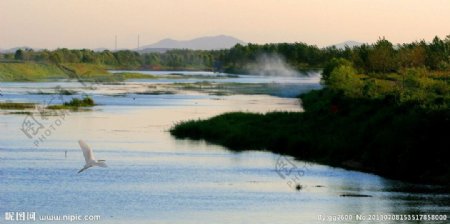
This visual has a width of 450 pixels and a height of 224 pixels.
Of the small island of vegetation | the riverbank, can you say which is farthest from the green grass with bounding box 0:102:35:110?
the riverbank

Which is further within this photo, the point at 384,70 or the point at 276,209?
the point at 384,70

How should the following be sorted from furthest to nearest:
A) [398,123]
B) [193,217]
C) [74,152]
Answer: [74,152], [398,123], [193,217]

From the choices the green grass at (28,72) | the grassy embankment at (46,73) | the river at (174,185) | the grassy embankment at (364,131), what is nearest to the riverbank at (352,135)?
the grassy embankment at (364,131)

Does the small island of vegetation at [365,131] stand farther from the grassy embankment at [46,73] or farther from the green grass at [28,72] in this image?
the green grass at [28,72]

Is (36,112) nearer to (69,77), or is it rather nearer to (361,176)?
(361,176)

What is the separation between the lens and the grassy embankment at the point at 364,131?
44781 millimetres

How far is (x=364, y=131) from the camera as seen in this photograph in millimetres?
51438

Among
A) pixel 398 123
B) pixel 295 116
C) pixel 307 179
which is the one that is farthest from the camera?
pixel 295 116

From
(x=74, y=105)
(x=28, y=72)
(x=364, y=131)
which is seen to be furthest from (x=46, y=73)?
(x=364, y=131)

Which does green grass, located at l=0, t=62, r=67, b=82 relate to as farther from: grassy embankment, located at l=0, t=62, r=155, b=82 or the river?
the river

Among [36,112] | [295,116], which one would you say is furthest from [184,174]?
[36,112]

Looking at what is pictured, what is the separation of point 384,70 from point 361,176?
67603mm

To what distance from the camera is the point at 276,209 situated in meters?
35.8

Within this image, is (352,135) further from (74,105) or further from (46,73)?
(46,73)
